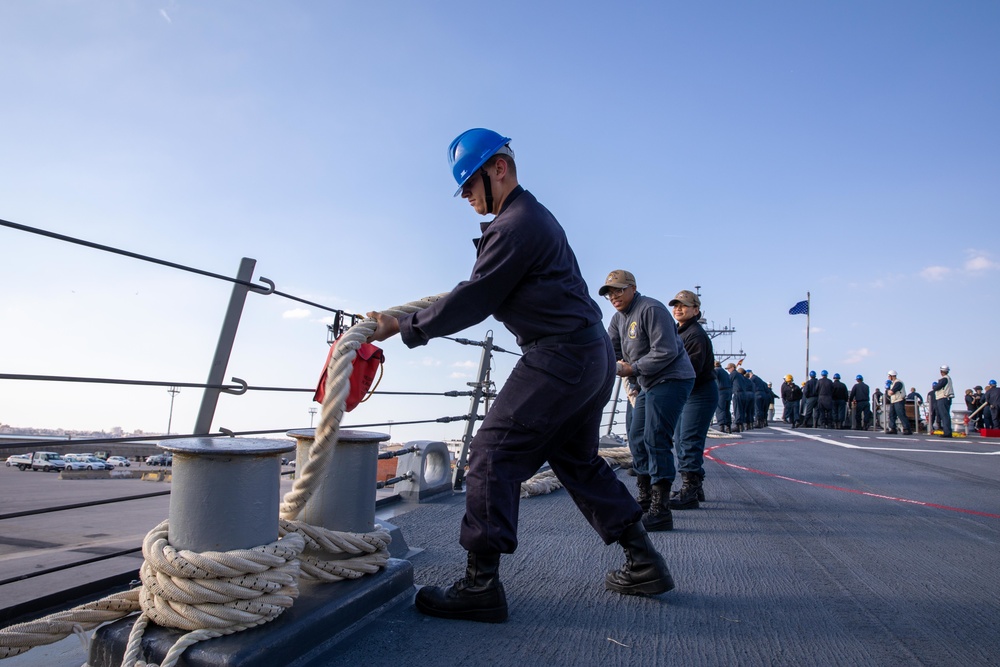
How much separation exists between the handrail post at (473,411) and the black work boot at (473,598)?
2.35 metres

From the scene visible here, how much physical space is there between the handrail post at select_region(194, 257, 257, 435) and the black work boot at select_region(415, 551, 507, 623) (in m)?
1.05

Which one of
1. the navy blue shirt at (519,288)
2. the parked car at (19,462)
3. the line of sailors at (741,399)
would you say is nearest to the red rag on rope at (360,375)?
the navy blue shirt at (519,288)

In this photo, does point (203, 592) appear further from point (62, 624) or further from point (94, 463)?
point (94, 463)

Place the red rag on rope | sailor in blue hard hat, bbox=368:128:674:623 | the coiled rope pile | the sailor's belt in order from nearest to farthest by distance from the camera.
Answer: the coiled rope pile
the red rag on rope
sailor in blue hard hat, bbox=368:128:674:623
the sailor's belt

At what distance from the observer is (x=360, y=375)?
185 centimetres

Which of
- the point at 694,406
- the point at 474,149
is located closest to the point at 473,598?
the point at 474,149

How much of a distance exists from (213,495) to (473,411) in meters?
3.03

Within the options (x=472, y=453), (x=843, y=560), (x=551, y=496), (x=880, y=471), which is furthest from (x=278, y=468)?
(x=880, y=471)

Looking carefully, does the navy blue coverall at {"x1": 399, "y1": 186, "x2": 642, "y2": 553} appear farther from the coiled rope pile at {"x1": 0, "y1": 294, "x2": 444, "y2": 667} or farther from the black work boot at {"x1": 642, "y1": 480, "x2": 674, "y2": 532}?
the black work boot at {"x1": 642, "y1": 480, "x2": 674, "y2": 532}

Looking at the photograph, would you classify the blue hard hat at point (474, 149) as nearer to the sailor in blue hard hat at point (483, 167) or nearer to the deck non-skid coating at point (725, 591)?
the sailor in blue hard hat at point (483, 167)

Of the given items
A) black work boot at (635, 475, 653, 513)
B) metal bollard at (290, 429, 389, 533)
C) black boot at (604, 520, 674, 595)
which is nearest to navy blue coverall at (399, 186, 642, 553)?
metal bollard at (290, 429, 389, 533)

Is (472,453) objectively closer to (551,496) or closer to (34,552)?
(34,552)

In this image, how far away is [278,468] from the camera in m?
1.57

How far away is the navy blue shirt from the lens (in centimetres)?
196
